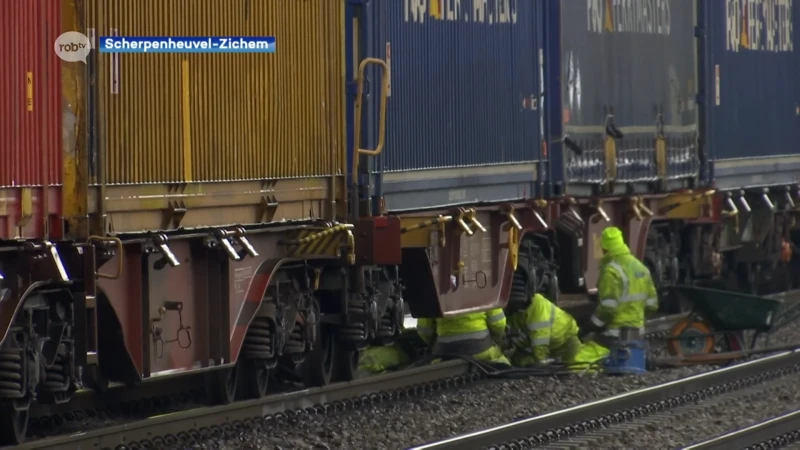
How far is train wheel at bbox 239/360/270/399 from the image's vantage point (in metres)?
12.1

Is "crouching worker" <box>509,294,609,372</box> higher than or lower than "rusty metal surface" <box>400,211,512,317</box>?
lower

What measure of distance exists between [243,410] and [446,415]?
1496 mm

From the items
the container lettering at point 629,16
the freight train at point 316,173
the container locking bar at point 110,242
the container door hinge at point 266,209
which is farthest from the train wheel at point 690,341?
the container locking bar at point 110,242

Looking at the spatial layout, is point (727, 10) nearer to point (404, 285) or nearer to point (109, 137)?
point (404, 285)

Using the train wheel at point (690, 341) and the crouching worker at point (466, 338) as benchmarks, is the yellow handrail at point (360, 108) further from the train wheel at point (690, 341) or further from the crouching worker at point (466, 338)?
the train wheel at point (690, 341)

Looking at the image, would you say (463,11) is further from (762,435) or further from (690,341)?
(762,435)

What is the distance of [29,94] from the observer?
9328 mm

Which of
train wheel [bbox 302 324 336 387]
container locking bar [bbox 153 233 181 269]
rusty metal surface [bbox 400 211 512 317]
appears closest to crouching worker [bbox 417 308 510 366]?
rusty metal surface [bbox 400 211 512 317]

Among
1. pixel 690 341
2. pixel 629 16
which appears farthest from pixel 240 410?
pixel 629 16

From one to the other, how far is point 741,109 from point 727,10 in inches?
47.9

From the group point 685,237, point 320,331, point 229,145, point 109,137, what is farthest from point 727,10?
point 109,137

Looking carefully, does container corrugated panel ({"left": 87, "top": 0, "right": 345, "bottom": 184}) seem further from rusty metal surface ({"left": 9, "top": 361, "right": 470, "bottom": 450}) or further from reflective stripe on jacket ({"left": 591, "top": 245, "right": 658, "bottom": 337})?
reflective stripe on jacket ({"left": 591, "top": 245, "right": 658, "bottom": 337})

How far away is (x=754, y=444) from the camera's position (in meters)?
10.8

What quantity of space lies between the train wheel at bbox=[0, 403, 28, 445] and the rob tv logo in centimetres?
207
